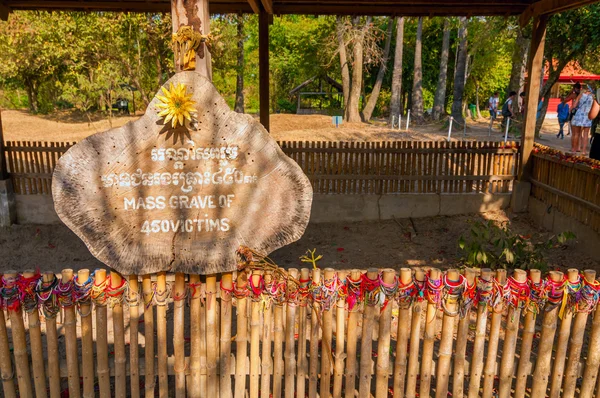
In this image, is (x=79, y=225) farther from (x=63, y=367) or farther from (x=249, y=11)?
(x=249, y=11)

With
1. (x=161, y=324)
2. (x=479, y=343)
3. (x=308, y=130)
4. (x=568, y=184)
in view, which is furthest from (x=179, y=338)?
(x=308, y=130)

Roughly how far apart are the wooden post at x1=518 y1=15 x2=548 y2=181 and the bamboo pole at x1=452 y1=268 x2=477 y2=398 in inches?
249

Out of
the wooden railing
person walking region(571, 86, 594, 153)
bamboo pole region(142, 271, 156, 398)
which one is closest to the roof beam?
the wooden railing

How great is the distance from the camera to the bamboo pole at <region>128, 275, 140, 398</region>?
10.9 ft

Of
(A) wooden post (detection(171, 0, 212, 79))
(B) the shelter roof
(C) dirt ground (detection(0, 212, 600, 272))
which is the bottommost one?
(C) dirt ground (detection(0, 212, 600, 272))

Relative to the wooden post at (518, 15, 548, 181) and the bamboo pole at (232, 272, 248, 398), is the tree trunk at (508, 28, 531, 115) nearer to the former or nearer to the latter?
the wooden post at (518, 15, 548, 181)

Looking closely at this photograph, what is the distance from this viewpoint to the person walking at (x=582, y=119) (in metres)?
10.7

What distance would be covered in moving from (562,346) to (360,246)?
4.83m

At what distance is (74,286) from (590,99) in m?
11.1

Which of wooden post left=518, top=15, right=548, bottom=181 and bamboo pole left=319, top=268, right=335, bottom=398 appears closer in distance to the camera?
bamboo pole left=319, top=268, right=335, bottom=398

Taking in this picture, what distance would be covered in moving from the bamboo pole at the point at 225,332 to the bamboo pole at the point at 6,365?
113 cm

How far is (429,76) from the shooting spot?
118 ft

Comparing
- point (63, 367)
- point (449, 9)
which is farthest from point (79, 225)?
point (449, 9)

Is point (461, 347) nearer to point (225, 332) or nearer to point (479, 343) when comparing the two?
point (479, 343)
